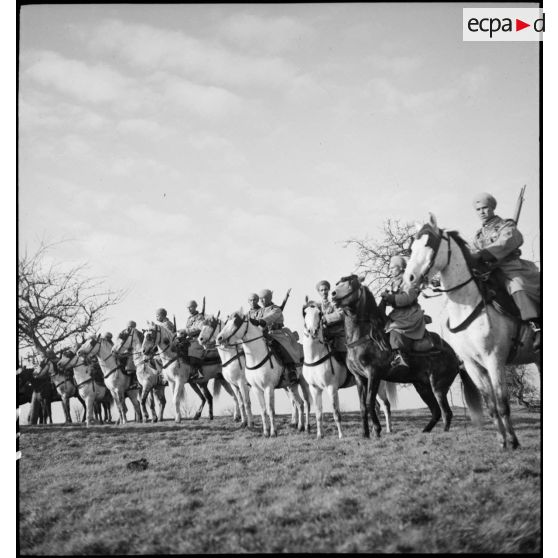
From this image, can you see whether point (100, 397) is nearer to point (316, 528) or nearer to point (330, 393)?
point (330, 393)

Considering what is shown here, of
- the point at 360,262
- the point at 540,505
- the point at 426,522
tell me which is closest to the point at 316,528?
the point at 426,522

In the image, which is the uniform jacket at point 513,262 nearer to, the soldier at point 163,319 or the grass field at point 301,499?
the grass field at point 301,499

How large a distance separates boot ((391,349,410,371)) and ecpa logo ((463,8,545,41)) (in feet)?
18.4

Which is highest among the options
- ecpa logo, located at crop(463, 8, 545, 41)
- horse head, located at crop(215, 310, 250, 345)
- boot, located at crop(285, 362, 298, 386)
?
ecpa logo, located at crop(463, 8, 545, 41)

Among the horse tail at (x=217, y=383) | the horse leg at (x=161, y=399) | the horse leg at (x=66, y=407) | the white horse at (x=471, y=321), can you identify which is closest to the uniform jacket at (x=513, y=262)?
the white horse at (x=471, y=321)

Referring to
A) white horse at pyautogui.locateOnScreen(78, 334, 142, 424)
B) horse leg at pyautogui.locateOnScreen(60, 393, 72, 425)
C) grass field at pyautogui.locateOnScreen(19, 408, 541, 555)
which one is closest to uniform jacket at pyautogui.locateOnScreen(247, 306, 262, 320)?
grass field at pyautogui.locateOnScreen(19, 408, 541, 555)

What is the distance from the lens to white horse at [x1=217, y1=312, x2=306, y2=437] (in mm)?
12180

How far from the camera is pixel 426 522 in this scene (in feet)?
20.7

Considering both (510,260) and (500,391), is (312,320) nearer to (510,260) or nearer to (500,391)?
(510,260)

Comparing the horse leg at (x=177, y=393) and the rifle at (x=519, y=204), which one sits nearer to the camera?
the rifle at (x=519, y=204)

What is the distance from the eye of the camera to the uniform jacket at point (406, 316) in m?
10.2

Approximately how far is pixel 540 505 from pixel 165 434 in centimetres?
873

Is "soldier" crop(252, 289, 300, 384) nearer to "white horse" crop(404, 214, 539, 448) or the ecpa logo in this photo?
"white horse" crop(404, 214, 539, 448)

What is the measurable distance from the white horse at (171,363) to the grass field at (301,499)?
600 cm
